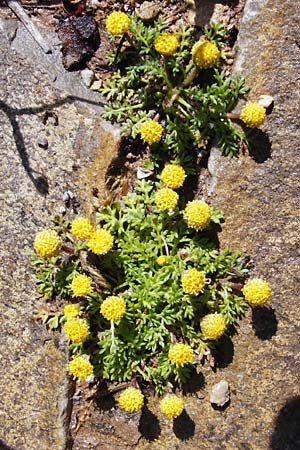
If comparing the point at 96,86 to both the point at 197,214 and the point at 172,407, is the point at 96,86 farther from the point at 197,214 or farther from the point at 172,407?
the point at 172,407

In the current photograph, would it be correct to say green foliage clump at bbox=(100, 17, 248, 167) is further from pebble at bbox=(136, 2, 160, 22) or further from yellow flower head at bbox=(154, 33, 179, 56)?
yellow flower head at bbox=(154, 33, 179, 56)

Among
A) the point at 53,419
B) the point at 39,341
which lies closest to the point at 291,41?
the point at 39,341

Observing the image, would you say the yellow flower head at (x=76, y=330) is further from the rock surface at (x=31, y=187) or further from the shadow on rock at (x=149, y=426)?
the shadow on rock at (x=149, y=426)

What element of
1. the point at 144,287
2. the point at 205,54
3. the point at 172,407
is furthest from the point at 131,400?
the point at 205,54

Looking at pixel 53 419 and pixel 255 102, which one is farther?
pixel 53 419

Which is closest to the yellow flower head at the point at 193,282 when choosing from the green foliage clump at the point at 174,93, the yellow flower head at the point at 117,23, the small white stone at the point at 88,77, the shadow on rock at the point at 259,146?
the green foliage clump at the point at 174,93

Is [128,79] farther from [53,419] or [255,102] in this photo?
[53,419]

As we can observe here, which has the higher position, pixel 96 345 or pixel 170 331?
pixel 170 331

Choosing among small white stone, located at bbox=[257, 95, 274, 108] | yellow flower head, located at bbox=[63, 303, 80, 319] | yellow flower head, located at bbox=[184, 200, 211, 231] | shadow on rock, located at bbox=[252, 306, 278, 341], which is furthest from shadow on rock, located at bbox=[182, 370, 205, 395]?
small white stone, located at bbox=[257, 95, 274, 108]
